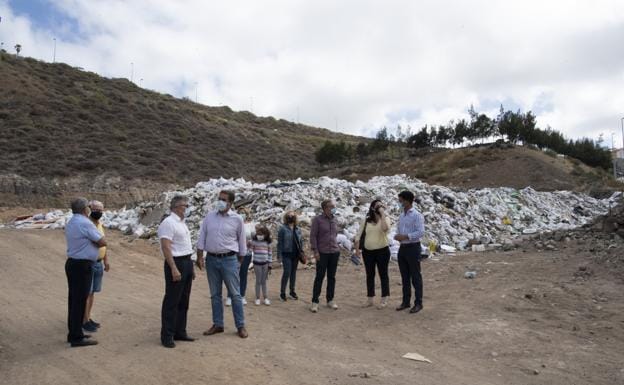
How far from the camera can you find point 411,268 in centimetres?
700

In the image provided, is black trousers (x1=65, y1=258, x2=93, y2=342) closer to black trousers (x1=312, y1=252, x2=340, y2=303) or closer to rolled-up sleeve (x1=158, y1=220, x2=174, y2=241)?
rolled-up sleeve (x1=158, y1=220, x2=174, y2=241)

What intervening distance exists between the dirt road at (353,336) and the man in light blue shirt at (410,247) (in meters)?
0.31

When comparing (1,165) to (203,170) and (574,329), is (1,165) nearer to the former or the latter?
(203,170)

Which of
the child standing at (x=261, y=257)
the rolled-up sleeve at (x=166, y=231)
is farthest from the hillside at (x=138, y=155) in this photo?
the rolled-up sleeve at (x=166, y=231)

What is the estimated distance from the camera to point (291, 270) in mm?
8188

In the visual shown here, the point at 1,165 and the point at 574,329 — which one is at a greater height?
the point at 1,165

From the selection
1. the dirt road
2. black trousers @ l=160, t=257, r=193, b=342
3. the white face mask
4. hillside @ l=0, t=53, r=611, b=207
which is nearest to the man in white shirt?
black trousers @ l=160, t=257, r=193, b=342

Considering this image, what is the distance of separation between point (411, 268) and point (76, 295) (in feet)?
13.8

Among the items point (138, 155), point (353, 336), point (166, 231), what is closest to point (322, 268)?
point (353, 336)

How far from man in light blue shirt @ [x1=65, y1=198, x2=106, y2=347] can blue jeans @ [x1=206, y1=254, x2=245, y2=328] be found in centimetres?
117

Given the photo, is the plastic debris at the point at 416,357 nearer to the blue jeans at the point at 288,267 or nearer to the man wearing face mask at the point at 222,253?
the man wearing face mask at the point at 222,253

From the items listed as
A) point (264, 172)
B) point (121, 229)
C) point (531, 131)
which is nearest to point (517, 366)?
point (121, 229)

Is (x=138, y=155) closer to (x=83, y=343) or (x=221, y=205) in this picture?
(x=221, y=205)

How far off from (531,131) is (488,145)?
18.2ft
